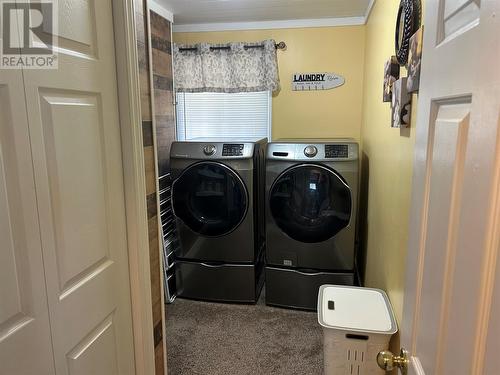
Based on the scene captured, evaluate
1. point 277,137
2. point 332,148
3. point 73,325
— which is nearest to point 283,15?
point 277,137

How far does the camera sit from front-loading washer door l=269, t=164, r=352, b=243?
2.66 meters

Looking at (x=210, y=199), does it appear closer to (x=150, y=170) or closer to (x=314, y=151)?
(x=314, y=151)

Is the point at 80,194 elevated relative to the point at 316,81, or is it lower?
lower

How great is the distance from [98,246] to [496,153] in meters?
1.15

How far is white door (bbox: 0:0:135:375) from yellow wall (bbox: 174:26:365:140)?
2369mm

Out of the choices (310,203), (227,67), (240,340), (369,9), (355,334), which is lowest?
(240,340)

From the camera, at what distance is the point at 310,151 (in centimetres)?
268

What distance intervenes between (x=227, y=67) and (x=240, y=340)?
2284mm

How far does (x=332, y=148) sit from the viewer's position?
105 inches

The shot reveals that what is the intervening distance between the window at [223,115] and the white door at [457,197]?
272 centimetres

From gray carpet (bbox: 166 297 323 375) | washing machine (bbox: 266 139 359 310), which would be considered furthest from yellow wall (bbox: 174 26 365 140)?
gray carpet (bbox: 166 297 323 375)

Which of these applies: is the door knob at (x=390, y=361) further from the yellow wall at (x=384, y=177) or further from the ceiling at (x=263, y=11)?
the ceiling at (x=263, y=11)

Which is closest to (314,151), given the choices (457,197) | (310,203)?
(310,203)

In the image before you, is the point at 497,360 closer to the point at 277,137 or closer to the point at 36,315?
the point at 36,315
